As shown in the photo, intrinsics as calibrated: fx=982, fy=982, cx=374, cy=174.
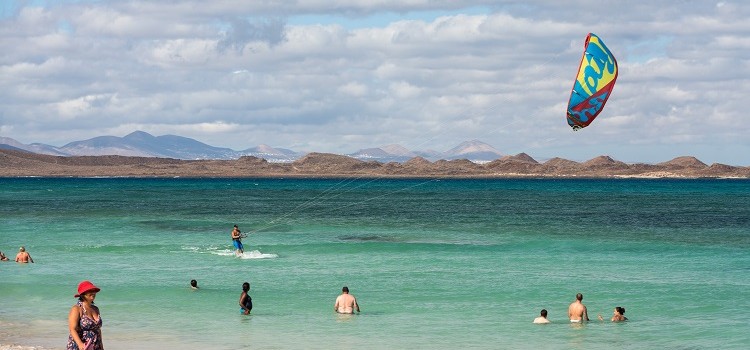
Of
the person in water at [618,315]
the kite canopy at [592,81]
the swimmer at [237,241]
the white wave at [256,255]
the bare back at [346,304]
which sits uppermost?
the kite canopy at [592,81]

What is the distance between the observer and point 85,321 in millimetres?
14875

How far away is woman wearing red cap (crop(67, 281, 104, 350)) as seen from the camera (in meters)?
14.7

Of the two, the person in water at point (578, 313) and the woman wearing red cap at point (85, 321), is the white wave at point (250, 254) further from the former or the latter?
the woman wearing red cap at point (85, 321)

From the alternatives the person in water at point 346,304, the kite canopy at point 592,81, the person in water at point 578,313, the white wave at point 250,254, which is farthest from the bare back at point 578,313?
the white wave at point 250,254

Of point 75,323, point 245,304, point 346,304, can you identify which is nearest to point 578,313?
point 346,304

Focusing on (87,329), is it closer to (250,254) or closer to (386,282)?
(386,282)

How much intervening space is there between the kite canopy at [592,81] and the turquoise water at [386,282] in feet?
19.9

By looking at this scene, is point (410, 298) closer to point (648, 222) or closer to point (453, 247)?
point (453, 247)

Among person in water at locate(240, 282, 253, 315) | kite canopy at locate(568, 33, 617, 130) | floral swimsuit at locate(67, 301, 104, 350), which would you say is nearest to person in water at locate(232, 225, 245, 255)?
person in water at locate(240, 282, 253, 315)

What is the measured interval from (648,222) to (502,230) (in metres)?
14.9

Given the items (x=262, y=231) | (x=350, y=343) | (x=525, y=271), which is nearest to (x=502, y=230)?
(x=262, y=231)

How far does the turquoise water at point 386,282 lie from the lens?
25453 mm

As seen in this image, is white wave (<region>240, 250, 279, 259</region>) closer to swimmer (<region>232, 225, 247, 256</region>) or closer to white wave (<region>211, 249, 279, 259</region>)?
white wave (<region>211, 249, 279, 259</region>)

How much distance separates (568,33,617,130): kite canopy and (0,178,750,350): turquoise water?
19.9 ft
